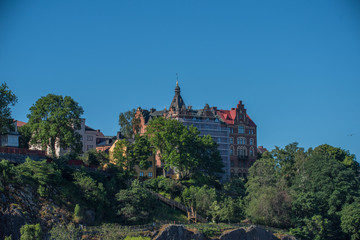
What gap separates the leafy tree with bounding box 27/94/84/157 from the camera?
81625mm

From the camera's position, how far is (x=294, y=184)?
299ft

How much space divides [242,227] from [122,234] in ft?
63.9

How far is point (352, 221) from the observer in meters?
82.1

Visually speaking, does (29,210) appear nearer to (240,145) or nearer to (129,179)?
(129,179)

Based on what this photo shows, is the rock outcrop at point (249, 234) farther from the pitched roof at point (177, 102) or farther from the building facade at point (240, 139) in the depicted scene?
the pitched roof at point (177, 102)

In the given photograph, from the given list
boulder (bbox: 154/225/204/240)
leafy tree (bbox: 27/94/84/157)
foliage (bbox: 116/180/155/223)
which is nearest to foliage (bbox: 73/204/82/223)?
foliage (bbox: 116/180/155/223)

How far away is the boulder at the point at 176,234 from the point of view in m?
71.4

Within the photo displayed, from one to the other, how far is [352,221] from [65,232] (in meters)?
42.5

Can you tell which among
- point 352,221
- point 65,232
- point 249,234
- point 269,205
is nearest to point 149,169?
point 269,205

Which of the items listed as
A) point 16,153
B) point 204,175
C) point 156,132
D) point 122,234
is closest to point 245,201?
point 204,175

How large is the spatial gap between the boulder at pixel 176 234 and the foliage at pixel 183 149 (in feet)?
61.2

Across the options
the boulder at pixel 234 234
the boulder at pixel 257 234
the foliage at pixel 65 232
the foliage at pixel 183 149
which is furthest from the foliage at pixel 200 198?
the foliage at pixel 65 232

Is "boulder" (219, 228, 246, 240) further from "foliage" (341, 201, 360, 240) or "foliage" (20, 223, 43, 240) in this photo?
"foliage" (20, 223, 43, 240)

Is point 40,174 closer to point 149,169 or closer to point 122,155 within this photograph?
point 122,155
